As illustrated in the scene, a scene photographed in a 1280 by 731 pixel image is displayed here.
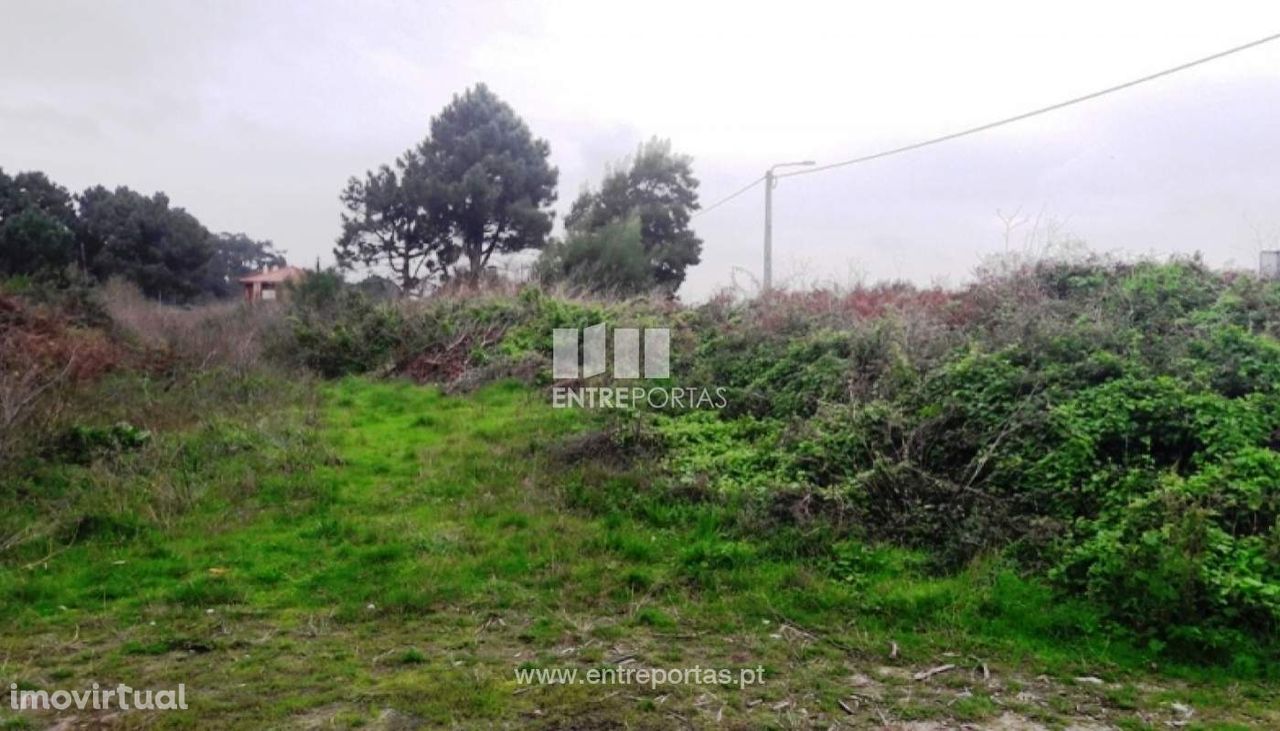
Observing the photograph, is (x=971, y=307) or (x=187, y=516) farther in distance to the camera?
(x=971, y=307)

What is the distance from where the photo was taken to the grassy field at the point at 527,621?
334 cm

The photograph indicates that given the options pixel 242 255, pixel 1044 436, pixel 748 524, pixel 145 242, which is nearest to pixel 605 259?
pixel 748 524

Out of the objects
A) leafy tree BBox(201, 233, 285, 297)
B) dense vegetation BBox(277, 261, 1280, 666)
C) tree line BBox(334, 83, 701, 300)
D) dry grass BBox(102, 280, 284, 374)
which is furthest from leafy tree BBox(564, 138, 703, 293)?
leafy tree BBox(201, 233, 285, 297)

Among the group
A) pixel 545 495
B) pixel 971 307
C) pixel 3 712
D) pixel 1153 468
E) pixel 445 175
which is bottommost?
pixel 3 712

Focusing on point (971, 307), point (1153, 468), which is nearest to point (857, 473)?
point (1153, 468)

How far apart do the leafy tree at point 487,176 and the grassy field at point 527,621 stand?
19.8m

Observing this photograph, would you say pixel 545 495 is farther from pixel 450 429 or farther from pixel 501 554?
pixel 450 429

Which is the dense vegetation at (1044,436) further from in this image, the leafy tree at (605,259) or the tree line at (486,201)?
the tree line at (486,201)

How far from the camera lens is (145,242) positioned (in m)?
25.5

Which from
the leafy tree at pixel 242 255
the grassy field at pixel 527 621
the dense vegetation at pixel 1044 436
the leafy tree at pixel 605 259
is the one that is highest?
the leafy tree at pixel 242 255

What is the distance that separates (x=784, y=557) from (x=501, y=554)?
1.75m

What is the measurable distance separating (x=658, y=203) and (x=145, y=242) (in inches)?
635

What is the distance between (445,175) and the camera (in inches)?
1022

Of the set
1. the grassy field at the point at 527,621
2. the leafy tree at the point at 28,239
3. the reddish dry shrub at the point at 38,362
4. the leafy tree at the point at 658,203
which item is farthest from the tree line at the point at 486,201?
the grassy field at the point at 527,621
